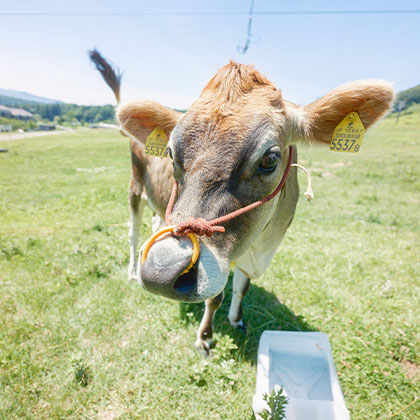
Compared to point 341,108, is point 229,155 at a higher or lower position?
lower

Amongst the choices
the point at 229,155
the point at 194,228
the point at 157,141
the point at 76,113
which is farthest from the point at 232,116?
the point at 76,113

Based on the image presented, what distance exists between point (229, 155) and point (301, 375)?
7.41 feet

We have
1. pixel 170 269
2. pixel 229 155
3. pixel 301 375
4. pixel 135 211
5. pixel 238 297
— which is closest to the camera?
pixel 170 269

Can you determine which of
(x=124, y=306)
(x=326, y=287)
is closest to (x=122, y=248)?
(x=124, y=306)

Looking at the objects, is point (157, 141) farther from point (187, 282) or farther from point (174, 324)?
point (174, 324)

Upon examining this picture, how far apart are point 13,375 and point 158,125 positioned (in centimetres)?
273

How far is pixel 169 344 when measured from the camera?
305 centimetres

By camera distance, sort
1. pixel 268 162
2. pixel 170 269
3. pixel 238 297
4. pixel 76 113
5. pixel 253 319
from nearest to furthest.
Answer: pixel 170 269 < pixel 268 162 < pixel 238 297 < pixel 253 319 < pixel 76 113

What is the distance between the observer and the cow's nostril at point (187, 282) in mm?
1429

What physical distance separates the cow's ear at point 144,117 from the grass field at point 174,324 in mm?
1243

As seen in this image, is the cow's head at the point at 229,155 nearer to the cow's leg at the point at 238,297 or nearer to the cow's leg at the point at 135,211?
the cow's leg at the point at 238,297

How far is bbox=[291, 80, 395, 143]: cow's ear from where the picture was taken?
1.89m

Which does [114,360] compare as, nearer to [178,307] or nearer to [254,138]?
[178,307]

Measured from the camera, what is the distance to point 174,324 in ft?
10.8
